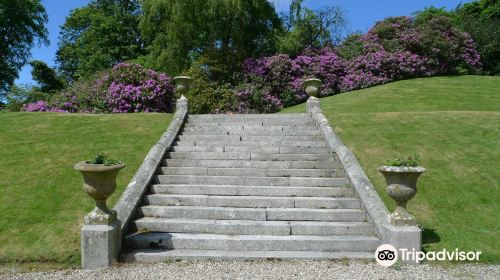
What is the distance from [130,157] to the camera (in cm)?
952

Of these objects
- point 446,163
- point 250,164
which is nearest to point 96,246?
point 250,164

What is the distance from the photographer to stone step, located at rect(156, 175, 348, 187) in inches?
317

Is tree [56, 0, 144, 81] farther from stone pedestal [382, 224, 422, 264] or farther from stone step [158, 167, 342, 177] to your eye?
stone pedestal [382, 224, 422, 264]

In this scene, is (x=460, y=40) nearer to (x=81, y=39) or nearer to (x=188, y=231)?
(x=188, y=231)

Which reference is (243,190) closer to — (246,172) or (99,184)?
(246,172)

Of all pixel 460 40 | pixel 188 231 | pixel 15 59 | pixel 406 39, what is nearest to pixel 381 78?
pixel 406 39

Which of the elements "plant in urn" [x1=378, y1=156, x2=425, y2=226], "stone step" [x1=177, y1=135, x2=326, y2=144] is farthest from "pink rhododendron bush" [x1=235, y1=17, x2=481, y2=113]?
"plant in urn" [x1=378, y1=156, x2=425, y2=226]

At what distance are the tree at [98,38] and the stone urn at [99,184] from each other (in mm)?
30383

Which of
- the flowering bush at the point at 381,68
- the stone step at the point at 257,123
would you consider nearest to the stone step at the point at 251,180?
the stone step at the point at 257,123

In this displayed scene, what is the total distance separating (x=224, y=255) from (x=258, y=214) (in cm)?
125

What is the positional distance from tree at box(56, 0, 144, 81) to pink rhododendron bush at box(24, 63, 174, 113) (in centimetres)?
1633

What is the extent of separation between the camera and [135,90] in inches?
688

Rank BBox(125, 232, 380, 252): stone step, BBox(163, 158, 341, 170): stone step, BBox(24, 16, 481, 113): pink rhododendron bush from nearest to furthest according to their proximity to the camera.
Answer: BBox(125, 232, 380, 252): stone step → BBox(163, 158, 341, 170): stone step → BBox(24, 16, 481, 113): pink rhododendron bush

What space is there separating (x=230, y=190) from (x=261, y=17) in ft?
59.3
